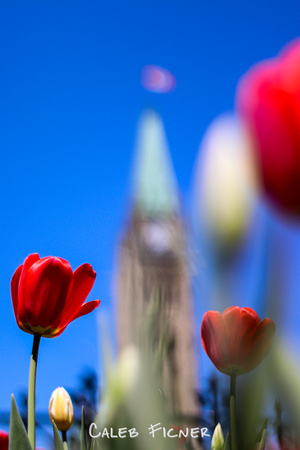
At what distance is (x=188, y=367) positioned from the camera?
10.1 m

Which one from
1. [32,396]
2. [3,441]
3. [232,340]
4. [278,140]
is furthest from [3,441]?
[278,140]

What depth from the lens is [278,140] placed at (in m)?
0.12

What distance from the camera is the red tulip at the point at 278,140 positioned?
124mm

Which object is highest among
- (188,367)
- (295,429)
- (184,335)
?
(184,335)

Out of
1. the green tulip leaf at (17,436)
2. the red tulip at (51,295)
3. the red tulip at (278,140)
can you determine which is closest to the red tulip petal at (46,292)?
the red tulip at (51,295)

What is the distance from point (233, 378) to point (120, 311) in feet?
32.2

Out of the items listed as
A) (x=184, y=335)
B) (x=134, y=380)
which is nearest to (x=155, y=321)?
(x=134, y=380)

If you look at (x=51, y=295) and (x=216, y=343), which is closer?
(x=216, y=343)

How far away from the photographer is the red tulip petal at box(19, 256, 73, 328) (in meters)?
0.44

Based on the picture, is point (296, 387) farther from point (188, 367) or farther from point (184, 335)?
point (184, 335)

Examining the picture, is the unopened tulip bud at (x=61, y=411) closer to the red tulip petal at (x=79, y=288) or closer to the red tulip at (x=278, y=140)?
the red tulip petal at (x=79, y=288)

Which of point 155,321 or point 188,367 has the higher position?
point 188,367

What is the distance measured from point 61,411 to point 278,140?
1.23 ft

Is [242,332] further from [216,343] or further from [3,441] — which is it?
[3,441]
